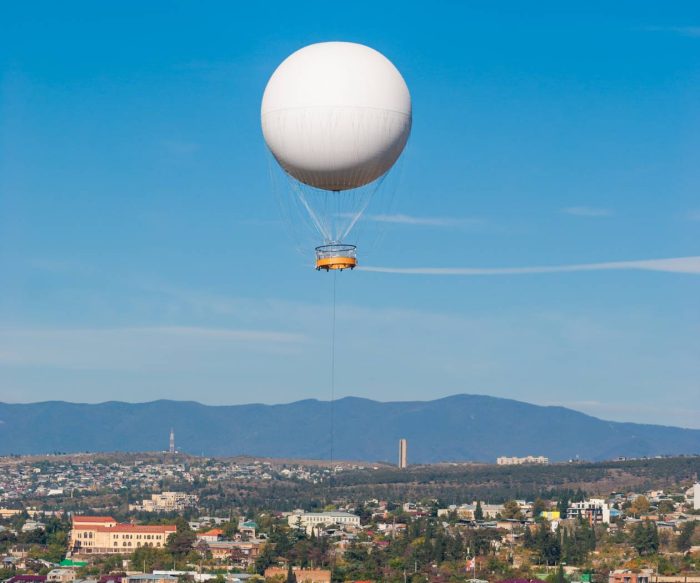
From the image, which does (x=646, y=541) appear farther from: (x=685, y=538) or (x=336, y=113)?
(x=336, y=113)

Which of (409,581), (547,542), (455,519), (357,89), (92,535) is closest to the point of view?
(357,89)

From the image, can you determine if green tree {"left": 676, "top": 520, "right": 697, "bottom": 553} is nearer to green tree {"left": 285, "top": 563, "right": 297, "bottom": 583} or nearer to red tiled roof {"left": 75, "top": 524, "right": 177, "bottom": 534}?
green tree {"left": 285, "top": 563, "right": 297, "bottom": 583}

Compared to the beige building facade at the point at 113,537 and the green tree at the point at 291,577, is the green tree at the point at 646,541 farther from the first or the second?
the beige building facade at the point at 113,537

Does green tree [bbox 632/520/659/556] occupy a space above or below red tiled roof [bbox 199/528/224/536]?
below

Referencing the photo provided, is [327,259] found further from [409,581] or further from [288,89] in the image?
[409,581]

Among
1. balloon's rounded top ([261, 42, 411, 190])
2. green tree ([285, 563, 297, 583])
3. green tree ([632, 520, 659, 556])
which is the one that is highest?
balloon's rounded top ([261, 42, 411, 190])

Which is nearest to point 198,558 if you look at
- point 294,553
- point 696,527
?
point 294,553

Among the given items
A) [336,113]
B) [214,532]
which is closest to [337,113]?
[336,113]

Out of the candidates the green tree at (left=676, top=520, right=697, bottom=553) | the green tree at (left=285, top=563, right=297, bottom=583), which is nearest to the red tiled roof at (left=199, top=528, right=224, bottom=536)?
the green tree at (left=285, top=563, right=297, bottom=583)
